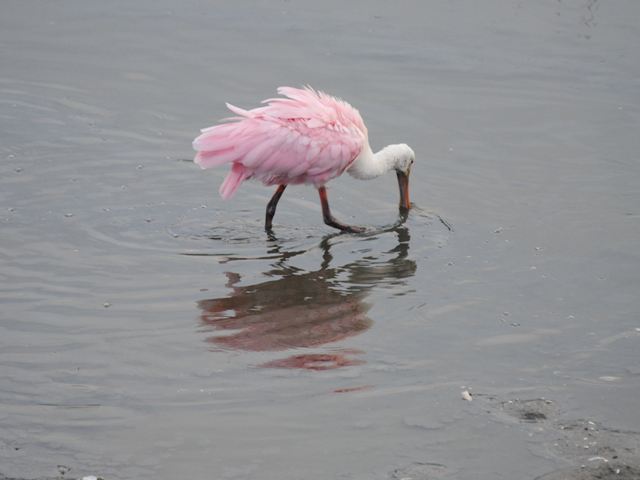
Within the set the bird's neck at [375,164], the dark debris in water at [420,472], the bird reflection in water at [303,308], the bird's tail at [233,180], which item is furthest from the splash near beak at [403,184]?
the dark debris in water at [420,472]

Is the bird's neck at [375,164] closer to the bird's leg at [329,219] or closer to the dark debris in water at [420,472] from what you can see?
the bird's leg at [329,219]

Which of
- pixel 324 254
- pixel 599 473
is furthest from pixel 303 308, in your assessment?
pixel 599 473

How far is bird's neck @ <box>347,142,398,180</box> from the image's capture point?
9.55 metres

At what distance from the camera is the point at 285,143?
897 centimetres

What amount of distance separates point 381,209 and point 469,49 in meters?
4.17

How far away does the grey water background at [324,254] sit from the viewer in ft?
18.9

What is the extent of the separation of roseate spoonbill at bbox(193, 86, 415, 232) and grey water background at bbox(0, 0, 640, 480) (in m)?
0.42

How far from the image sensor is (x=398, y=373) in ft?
21.5

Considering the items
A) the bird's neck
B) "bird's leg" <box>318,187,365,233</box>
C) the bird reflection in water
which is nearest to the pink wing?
"bird's leg" <box>318,187,365,233</box>

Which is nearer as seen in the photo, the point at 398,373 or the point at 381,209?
the point at 398,373

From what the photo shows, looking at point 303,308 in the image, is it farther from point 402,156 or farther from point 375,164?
point 402,156

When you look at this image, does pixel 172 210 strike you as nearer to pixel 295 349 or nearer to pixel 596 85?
pixel 295 349

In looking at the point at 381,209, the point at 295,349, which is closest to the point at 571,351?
the point at 295,349

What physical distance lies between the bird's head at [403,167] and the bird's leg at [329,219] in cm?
64
